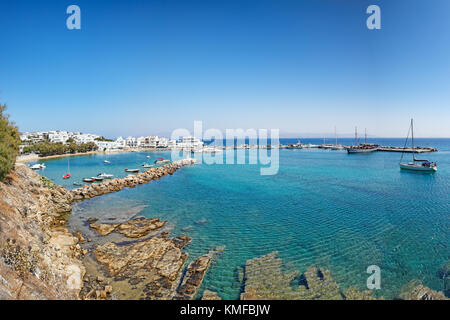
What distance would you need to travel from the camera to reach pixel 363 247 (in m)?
11.6

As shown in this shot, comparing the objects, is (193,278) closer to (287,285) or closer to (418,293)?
(287,285)

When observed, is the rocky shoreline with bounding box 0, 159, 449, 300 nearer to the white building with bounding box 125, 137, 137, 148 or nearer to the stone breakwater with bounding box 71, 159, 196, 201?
the stone breakwater with bounding box 71, 159, 196, 201

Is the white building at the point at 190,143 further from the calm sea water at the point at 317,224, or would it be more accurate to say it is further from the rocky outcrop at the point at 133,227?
the rocky outcrop at the point at 133,227

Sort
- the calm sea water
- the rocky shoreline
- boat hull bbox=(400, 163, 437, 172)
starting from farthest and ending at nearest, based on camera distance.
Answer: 1. boat hull bbox=(400, 163, 437, 172)
2. the calm sea water
3. the rocky shoreline

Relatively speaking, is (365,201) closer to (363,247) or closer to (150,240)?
(363,247)

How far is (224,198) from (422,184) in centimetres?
2344

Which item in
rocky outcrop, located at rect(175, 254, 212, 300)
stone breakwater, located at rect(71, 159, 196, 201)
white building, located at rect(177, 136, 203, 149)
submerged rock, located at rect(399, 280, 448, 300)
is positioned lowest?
submerged rock, located at rect(399, 280, 448, 300)

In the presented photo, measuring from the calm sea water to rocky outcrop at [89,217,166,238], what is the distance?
1127 mm

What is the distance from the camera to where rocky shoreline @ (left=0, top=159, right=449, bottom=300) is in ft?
24.4

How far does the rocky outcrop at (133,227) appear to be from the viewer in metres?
13.4

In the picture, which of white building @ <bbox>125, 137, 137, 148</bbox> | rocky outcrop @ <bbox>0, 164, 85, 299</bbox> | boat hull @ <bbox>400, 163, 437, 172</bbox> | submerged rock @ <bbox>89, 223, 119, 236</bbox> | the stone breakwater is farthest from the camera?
white building @ <bbox>125, 137, 137, 148</bbox>

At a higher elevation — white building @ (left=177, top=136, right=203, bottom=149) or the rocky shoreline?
white building @ (left=177, top=136, right=203, bottom=149)

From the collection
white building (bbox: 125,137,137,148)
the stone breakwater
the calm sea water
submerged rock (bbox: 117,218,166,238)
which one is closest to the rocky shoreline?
submerged rock (bbox: 117,218,166,238)

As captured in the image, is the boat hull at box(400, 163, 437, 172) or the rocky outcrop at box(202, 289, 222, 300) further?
the boat hull at box(400, 163, 437, 172)
